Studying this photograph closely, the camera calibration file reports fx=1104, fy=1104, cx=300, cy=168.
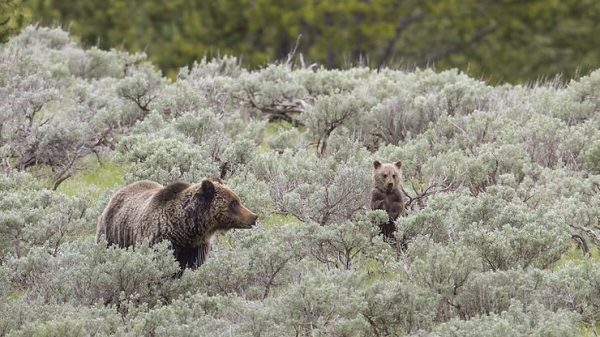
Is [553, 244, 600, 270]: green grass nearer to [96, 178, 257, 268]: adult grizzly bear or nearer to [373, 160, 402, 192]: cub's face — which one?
[373, 160, 402, 192]: cub's face

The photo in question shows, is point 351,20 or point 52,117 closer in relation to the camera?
Result: point 52,117

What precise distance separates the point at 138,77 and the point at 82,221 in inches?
185

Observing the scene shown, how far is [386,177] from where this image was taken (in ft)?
35.6

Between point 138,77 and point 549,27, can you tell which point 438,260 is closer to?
point 138,77

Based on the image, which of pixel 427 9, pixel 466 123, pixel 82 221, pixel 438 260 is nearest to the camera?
pixel 438 260

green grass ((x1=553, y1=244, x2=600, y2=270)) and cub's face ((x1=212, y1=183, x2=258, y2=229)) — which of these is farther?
green grass ((x1=553, y1=244, x2=600, y2=270))

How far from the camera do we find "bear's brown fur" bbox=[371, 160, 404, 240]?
10758 millimetres

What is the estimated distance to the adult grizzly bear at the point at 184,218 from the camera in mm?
9117

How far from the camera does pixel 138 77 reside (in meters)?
14.4

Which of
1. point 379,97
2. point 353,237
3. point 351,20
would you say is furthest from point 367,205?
point 351,20

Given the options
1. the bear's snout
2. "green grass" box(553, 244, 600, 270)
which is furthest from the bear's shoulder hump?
"green grass" box(553, 244, 600, 270)

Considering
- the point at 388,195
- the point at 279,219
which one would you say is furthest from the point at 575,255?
the point at 279,219

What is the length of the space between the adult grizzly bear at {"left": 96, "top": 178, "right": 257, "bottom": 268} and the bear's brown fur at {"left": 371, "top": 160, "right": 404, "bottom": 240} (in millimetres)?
1951

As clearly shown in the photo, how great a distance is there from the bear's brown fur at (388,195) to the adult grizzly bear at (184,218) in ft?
6.40
